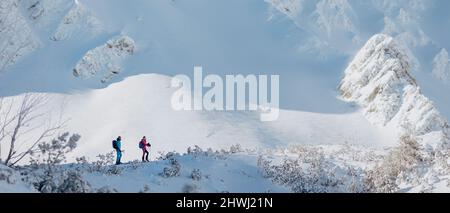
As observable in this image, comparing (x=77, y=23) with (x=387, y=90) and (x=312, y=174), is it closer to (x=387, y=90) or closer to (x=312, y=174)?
(x=387, y=90)

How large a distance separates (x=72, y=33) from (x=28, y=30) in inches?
174

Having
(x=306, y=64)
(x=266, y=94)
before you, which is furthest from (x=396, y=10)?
(x=266, y=94)

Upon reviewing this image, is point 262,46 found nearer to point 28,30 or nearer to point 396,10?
point 28,30

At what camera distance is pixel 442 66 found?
86.1 m

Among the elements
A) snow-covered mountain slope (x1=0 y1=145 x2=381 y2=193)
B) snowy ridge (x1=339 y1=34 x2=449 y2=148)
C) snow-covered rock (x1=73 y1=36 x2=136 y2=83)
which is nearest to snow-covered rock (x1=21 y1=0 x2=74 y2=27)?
snow-covered rock (x1=73 y1=36 x2=136 y2=83)

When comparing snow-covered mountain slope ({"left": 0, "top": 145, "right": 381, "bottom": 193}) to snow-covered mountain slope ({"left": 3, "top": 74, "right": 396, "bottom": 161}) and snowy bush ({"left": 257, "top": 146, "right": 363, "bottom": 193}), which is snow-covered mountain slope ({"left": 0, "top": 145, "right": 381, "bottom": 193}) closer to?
snowy bush ({"left": 257, "top": 146, "right": 363, "bottom": 193})

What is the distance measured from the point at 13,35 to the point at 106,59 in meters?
10.2

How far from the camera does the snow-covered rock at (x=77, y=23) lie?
6412 centimetres

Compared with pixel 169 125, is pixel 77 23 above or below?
above

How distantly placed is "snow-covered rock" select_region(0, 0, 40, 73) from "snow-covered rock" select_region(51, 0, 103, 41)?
2.64 metres

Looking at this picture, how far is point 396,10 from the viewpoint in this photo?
96.1 m

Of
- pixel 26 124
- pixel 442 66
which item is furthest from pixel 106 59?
pixel 442 66

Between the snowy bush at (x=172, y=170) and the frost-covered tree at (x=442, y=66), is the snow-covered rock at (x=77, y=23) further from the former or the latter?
the frost-covered tree at (x=442, y=66)

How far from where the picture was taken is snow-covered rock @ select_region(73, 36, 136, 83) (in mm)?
59125
